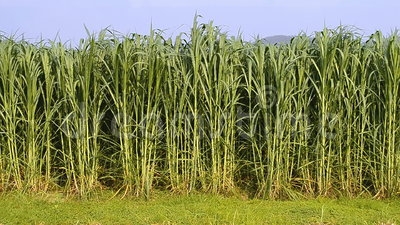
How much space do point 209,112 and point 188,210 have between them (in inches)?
40.7

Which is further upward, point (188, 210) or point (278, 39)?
point (278, 39)

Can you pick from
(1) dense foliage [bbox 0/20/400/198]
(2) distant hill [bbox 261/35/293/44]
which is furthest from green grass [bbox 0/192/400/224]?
(2) distant hill [bbox 261/35/293/44]

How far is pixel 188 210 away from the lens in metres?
4.63

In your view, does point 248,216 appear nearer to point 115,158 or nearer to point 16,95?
point 115,158

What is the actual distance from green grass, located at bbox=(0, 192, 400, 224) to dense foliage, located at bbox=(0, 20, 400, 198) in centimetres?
18

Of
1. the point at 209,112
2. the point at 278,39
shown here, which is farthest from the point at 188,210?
the point at 278,39

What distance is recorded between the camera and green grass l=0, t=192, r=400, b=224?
4.36 m

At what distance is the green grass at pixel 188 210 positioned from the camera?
4363mm

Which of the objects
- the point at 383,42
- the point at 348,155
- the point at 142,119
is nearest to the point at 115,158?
the point at 142,119


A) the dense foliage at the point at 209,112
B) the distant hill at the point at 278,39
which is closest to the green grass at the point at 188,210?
the dense foliage at the point at 209,112

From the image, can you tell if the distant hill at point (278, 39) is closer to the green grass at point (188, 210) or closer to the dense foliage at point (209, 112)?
the dense foliage at point (209, 112)

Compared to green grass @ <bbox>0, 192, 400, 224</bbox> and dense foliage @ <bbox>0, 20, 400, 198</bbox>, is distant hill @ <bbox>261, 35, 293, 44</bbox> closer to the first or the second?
dense foliage @ <bbox>0, 20, 400, 198</bbox>

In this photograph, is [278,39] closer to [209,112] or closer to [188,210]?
[209,112]

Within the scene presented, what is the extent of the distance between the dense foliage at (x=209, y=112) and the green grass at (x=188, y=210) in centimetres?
18
